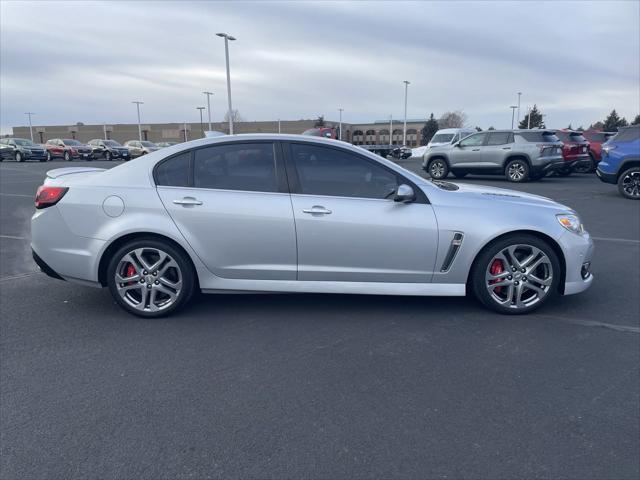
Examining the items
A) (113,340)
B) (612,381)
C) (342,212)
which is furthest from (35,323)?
(612,381)

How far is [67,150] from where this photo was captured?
39.2 metres

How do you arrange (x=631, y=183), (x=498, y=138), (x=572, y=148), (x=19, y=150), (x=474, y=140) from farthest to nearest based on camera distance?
(x=19, y=150)
(x=572, y=148)
(x=474, y=140)
(x=498, y=138)
(x=631, y=183)

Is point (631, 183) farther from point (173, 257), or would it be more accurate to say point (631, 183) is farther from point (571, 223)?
point (173, 257)

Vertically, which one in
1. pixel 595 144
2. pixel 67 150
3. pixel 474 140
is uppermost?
pixel 474 140

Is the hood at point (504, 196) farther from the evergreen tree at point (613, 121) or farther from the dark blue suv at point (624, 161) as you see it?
the evergreen tree at point (613, 121)

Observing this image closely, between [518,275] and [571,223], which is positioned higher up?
[571,223]

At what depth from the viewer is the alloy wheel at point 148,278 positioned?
4.15 meters

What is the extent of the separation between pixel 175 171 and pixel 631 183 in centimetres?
1224

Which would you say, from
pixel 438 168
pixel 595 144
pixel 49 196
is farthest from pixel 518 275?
pixel 595 144

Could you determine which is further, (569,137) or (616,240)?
(569,137)

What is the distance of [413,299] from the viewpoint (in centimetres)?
473

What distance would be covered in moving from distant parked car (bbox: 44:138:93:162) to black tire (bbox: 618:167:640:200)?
38.7m

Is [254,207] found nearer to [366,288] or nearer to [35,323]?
[366,288]

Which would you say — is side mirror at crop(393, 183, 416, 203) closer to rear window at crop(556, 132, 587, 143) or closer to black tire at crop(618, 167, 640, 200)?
black tire at crop(618, 167, 640, 200)
